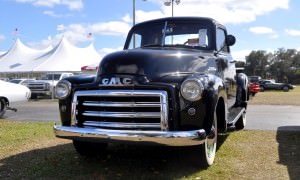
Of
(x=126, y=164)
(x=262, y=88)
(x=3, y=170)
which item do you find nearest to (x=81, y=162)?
(x=126, y=164)

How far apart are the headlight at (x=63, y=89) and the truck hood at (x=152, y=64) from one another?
49 cm

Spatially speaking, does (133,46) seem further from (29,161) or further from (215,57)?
(29,161)

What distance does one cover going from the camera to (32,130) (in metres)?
9.00

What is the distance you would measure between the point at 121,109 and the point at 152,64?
2.43 feet

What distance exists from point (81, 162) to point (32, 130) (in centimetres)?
363

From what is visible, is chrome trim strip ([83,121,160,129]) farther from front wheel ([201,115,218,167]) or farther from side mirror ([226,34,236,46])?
side mirror ([226,34,236,46])

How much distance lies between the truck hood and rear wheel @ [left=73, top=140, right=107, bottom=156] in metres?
1.36

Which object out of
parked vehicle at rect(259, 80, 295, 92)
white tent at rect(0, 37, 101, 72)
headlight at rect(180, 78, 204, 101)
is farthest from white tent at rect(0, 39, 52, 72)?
headlight at rect(180, 78, 204, 101)

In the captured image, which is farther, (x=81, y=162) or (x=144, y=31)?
(x=144, y=31)

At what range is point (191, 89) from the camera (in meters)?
4.67

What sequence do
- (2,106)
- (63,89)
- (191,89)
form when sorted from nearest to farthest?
(191,89), (63,89), (2,106)

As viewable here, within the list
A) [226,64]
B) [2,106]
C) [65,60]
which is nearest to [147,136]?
[226,64]

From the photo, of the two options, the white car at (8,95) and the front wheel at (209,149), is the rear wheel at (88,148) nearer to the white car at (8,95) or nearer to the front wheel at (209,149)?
the front wheel at (209,149)

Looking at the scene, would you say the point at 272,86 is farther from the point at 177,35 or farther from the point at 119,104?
the point at 119,104
